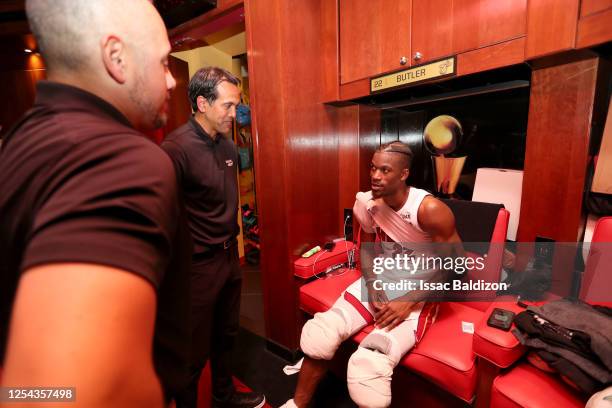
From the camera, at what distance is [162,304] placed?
1.60 feet

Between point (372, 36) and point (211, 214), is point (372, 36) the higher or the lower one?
the higher one

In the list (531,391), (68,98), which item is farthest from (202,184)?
(531,391)

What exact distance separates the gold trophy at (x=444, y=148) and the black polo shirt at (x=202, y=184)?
1.44 metres

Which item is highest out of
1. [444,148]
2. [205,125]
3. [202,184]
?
[205,125]

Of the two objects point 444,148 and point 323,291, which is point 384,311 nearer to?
point 323,291

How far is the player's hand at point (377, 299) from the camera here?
1.47 meters

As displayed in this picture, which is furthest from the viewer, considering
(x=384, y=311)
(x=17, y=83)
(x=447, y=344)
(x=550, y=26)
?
(x=17, y=83)

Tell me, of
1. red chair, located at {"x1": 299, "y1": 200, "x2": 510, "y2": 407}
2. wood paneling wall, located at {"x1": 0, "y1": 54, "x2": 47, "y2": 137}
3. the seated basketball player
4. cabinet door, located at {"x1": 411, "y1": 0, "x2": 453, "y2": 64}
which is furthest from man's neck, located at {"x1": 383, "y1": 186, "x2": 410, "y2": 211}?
wood paneling wall, located at {"x1": 0, "y1": 54, "x2": 47, "y2": 137}

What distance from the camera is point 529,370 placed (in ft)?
3.59

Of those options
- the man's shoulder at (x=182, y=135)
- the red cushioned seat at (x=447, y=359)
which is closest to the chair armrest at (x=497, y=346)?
the red cushioned seat at (x=447, y=359)

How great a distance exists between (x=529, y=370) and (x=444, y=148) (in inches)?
54.1

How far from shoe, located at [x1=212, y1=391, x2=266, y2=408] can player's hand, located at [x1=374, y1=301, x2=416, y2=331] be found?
853 millimetres

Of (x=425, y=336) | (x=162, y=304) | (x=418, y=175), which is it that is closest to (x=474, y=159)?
(x=418, y=175)

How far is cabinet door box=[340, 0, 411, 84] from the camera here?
1.61m
